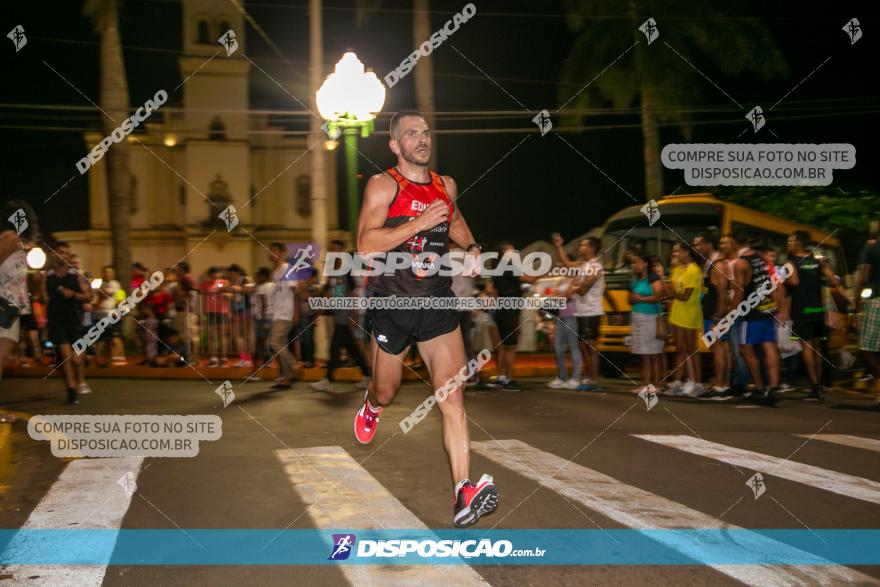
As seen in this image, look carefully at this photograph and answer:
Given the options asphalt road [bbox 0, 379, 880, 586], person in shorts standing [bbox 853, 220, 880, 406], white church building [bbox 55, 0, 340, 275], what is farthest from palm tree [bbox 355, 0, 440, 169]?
white church building [bbox 55, 0, 340, 275]

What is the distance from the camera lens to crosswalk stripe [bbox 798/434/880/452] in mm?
8094

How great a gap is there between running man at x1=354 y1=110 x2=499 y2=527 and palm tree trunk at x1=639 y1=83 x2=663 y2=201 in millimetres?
22167

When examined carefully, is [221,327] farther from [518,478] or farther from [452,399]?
[452,399]

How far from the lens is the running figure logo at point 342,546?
4.53 m

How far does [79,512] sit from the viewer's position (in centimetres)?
564

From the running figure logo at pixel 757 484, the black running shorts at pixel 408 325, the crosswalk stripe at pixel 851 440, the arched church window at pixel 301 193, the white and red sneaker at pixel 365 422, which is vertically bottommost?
the crosswalk stripe at pixel 851 440

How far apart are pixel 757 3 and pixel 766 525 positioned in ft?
93.4

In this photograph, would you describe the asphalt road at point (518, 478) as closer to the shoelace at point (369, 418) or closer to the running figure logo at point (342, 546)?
the running figure logo at point (342, 546)

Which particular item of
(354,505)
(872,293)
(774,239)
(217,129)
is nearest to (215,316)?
(774,239)

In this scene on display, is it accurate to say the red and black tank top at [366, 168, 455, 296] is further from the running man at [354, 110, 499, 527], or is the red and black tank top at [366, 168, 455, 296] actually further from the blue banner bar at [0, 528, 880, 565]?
the blue banner bar at [0, 528, 880, 565]

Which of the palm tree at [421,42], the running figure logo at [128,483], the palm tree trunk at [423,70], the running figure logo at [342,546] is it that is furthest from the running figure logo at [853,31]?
the running figure logo at [342,546]

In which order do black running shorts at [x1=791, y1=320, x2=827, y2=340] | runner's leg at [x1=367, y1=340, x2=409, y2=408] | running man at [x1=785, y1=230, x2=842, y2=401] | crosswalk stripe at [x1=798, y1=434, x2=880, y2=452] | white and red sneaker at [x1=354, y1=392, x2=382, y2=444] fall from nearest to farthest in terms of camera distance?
runner's leg at [x1=367, y1=340, x2=409, y2=408] → white and red sneaker at [x1=354, y1=392, x2=382, y2=444] → crosswalk stripe at [x1=798, y1=434, x2=880, y2=452] → running man at [x1=785, y1=230, x2=842, y2=401] → black running shorts at [x1=791, y1=320, x2=827, y2=340]

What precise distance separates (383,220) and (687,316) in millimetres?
8483

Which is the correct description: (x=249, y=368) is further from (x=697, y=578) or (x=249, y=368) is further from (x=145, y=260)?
(x=145, y=260)
